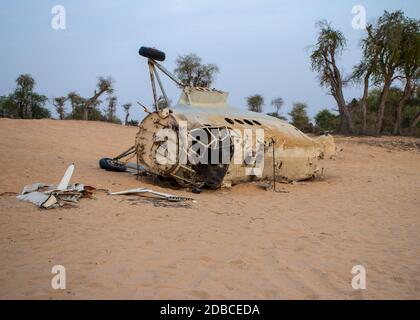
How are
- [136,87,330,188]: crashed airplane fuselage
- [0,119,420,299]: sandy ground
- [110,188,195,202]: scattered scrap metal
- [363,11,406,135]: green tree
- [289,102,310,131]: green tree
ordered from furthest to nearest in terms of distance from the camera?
[289,102,310,131]: green tree < [363,11,406,135]: green tree < [136,87,330,188]: crashed airplane fuselage < [110,188,195,202]: scattered scrap metal < [0,119,420,299]: sandy ground

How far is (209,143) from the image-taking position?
9.07m

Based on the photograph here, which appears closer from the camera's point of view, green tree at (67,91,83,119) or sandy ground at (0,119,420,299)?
sandy ground at (0,119,420,299)

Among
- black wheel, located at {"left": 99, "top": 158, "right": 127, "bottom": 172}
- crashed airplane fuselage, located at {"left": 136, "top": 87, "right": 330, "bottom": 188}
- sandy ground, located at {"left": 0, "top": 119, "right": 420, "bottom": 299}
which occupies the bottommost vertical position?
sandy ground, located at {"left": 0, "top": 119, "right": 420, "bottom": 299}

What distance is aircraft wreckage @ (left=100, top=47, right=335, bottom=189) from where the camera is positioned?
359 inches

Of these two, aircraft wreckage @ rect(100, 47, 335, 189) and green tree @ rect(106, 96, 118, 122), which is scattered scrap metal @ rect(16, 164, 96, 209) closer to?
aircraft wreckage @ rect(100, 47, 335, 189)

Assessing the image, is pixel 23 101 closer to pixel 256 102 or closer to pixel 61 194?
pixel 256 102

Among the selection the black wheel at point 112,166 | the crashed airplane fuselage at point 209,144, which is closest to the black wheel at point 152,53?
the crashed airplane fuselage at point 209,144

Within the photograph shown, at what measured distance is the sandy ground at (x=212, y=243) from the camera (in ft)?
12.4

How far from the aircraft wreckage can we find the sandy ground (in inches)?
19.2

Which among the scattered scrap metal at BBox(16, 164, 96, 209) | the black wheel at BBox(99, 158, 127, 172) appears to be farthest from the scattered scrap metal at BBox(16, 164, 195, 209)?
the black wheel at BBox(99, 158, 127, 172)

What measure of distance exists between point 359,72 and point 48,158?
58.5 feet

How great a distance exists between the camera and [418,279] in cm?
420

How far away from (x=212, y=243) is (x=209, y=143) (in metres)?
4.17

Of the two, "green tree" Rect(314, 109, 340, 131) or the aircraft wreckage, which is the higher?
"green tree" Rect(314, 109, 340, 131)
